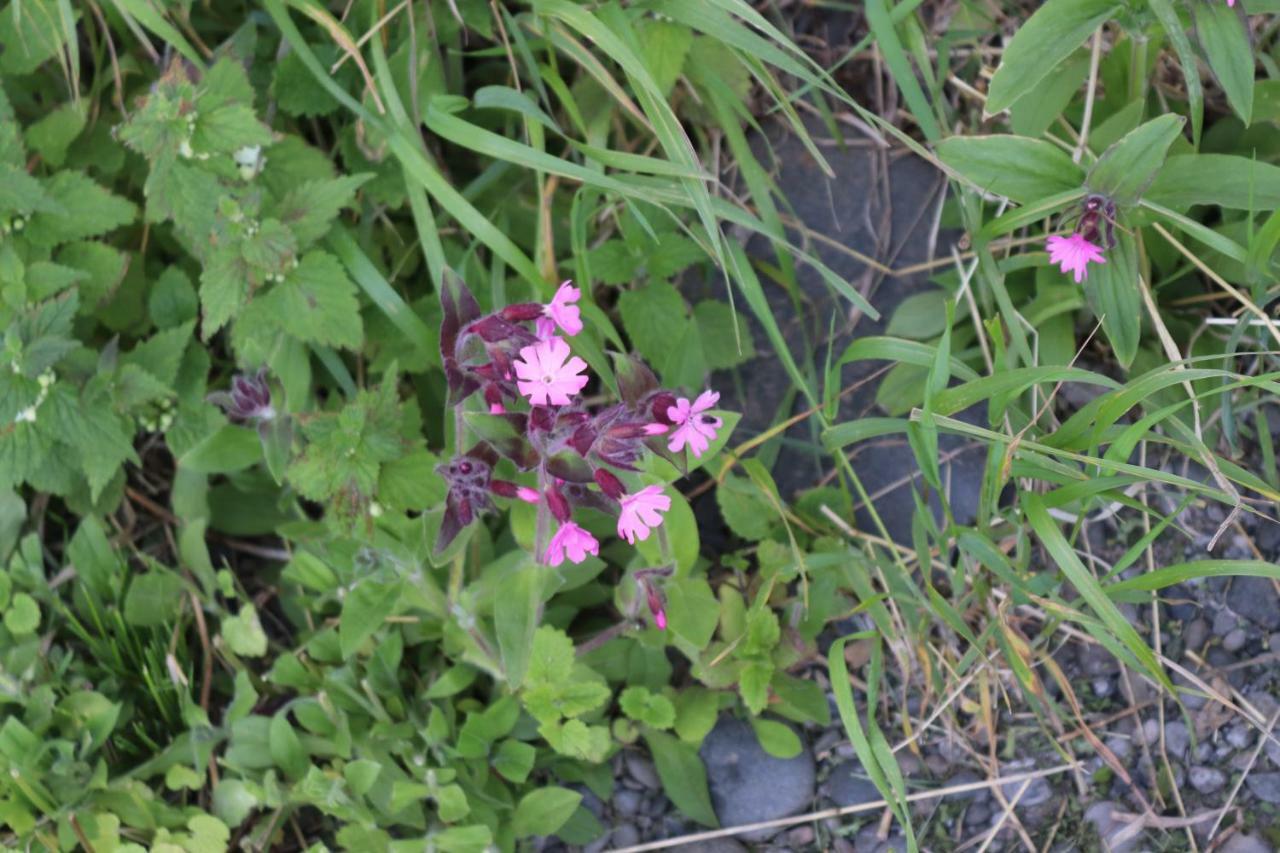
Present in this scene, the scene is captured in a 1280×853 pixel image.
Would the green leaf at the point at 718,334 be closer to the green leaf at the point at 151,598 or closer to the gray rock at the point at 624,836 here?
the gray rock at the point at 624,836

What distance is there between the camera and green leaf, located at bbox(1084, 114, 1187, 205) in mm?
1818

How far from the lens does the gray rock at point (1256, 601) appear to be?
2.07 m

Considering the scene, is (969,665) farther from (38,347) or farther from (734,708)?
(38,347)

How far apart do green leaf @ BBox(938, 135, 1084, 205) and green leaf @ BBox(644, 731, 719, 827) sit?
1188 millimetres

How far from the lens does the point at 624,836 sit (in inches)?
86.5

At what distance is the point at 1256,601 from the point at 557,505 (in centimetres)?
131

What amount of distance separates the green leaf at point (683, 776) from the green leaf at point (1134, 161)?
1273mm

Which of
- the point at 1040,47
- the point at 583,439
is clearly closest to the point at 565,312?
the point at 583,439

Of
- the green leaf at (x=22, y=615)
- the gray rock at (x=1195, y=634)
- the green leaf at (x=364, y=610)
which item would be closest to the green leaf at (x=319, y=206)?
the green leaf at (x=364, y=610)

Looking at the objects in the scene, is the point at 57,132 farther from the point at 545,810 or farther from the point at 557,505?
the point at 545,810

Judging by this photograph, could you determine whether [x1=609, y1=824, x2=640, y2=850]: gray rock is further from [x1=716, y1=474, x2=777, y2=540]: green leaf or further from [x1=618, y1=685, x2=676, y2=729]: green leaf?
[x1=716, y1=474, x2=777, y2=540]: green leaf

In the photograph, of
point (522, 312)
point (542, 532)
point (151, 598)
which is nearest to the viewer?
point (522, 312)

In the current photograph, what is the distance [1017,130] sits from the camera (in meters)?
2.10

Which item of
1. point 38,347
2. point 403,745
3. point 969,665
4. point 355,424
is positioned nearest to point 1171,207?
point 969,665
